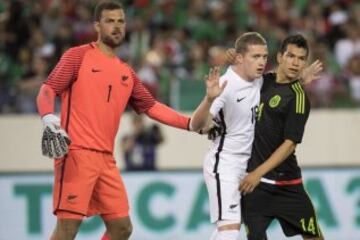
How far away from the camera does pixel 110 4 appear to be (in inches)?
311

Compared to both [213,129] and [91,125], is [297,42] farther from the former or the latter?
[91,125]

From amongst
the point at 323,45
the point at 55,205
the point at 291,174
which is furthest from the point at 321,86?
the point at 55,205

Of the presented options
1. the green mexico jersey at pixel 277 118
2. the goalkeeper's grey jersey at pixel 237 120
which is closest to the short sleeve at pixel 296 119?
the green mexico jersey at pixel 277 118

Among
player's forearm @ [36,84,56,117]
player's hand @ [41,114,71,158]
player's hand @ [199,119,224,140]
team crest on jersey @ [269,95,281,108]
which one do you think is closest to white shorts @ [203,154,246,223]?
player's hand @ [199,119,224,140]

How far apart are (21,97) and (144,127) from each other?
5.49 ft

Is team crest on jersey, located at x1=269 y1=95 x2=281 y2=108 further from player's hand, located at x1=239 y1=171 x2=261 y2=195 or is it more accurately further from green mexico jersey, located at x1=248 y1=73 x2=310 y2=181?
player's hand, located at x1=239 y1=171 x2=261 y2=195

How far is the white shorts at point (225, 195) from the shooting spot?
313 inches

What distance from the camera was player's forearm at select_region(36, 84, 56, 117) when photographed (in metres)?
7.53

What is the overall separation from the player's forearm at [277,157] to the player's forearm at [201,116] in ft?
1.88

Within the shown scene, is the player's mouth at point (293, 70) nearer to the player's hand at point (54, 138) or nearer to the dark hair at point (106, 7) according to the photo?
the dark hair at point (106, 7)

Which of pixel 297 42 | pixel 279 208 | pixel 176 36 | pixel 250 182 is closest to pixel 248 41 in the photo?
pixel 297 42

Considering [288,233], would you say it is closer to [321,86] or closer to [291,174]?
[291,174]

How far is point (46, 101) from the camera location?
24.8 feet

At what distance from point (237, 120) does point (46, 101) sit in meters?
1.50
